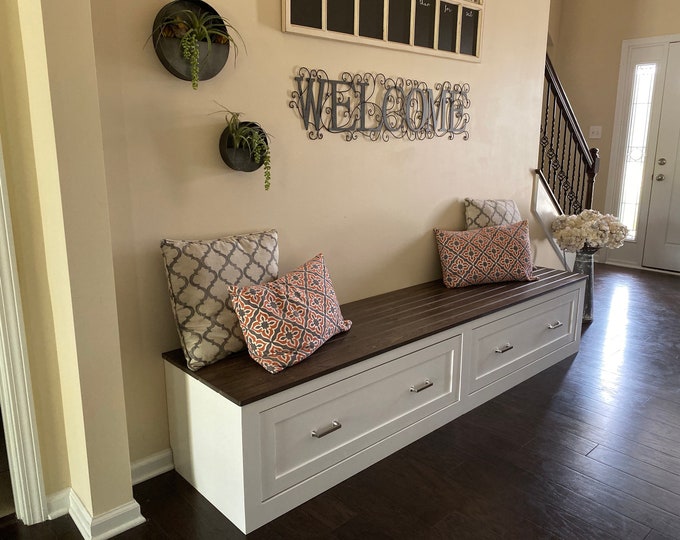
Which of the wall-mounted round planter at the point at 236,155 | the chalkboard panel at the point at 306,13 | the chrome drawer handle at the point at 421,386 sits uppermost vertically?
the chalkboard panel at the point at 306,13

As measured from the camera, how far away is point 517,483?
81.4 inches

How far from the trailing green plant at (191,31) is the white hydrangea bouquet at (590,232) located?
2761mm

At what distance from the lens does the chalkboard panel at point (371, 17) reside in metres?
2.50

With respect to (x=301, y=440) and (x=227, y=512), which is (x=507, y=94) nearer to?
(x=301, y=440)

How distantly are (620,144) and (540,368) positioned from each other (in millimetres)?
3547

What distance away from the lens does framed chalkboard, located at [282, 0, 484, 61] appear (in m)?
2.31

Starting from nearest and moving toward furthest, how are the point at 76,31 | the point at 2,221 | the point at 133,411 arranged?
the point at 76,31 < the point at 2,221 < the point at 133,411

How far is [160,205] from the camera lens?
199 centimetres

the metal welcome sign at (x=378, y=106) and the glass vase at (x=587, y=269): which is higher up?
the metal welcome sign at (x=378, y=106)

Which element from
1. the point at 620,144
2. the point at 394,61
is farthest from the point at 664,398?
the point at 620,144

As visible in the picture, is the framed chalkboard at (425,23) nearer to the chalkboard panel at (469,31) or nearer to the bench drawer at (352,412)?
the chalkboard panel at (469,31)

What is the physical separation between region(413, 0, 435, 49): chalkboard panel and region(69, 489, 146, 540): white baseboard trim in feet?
7.92

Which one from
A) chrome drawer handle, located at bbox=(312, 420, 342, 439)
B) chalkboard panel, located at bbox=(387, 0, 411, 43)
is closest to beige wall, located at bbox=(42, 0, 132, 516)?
chrome drawer handle, located at bbox=(312, 420, 342, 439)

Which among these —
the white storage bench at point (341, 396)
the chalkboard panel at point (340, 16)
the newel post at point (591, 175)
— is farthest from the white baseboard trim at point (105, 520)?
the newel post at point (591, 175)
